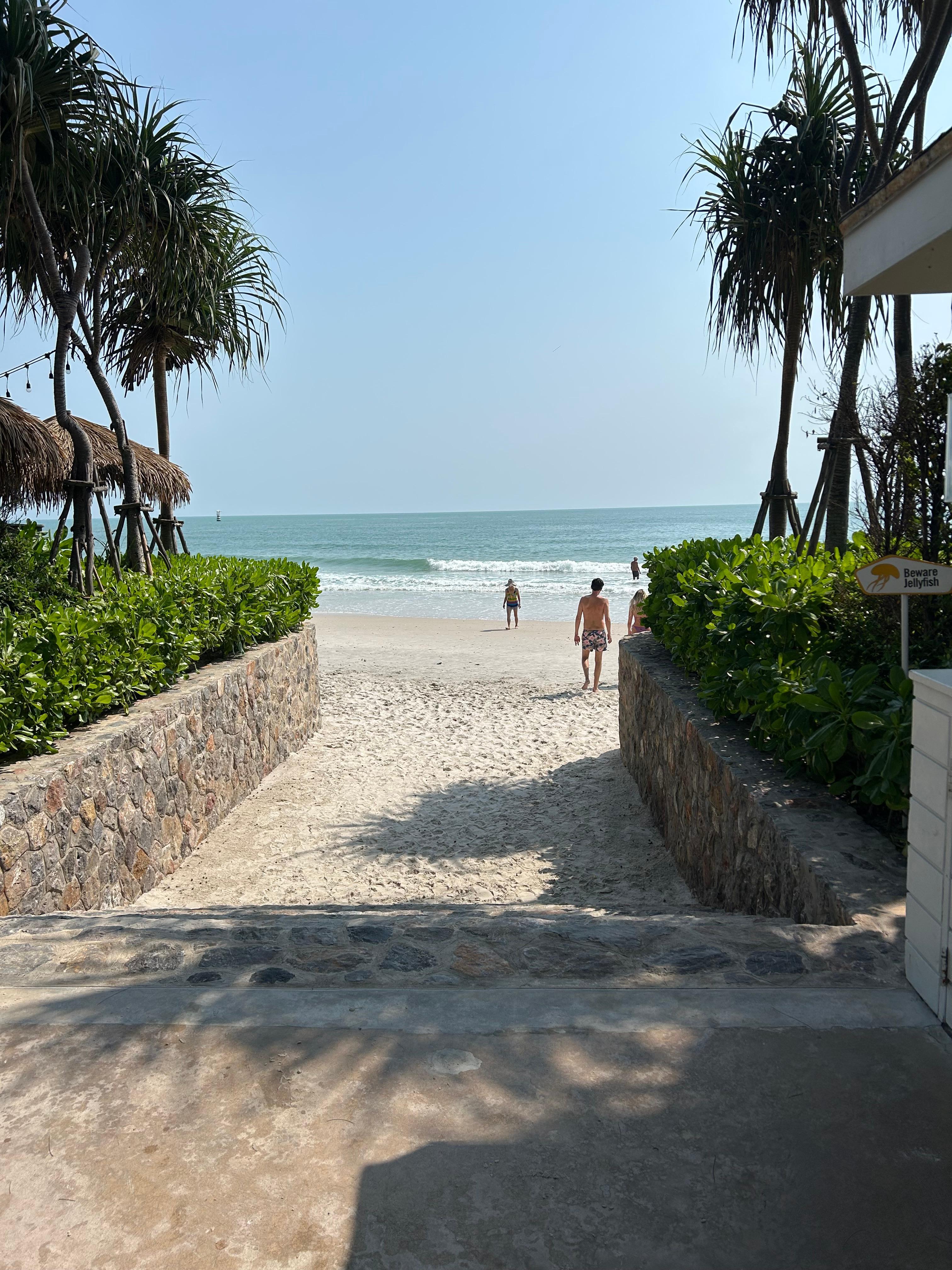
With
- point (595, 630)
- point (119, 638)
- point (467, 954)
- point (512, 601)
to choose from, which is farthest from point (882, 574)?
point (512, 601)

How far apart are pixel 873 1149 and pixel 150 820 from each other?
14.2 feet

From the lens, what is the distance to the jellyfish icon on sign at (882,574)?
3.05m

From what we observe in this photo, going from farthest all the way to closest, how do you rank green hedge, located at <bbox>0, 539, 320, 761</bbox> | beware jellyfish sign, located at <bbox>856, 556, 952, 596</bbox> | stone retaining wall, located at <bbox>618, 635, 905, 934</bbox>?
green hedge, located at <bbox>0, 539, 320, 761</bbox>
beware jellyfish sign, located at <bbox>856, 556, 952, 596</bbox>
stone retaining wall, located at <bbox>618, 635, 905, 934</bbox>

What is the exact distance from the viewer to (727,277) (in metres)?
8.95

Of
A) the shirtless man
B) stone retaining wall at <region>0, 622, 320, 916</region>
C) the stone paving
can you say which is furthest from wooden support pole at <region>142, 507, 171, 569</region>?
the stone paving

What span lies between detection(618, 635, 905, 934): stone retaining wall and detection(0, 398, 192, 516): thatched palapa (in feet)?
19.1

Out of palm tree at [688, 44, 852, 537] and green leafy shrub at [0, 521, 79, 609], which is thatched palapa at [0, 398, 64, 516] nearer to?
green leafy shrub at [0, 521, 79, 609]

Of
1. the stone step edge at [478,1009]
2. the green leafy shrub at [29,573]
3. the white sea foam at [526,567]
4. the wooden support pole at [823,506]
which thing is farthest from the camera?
the white sea foam at [526,567]

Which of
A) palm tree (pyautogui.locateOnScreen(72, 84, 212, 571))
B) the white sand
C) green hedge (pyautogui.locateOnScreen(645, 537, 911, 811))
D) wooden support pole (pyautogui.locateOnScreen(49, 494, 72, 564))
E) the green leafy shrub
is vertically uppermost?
palm tree (pyautogui.locateOnScreen(72, 84, 212, 571))

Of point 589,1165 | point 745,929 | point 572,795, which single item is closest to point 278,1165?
point 589,1165

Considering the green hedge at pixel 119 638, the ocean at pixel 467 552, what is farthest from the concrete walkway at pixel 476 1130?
the ocean at pixel 467 552

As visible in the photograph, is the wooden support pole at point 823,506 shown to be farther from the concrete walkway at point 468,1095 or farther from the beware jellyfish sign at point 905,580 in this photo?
the concrete walkway at point 468,1095

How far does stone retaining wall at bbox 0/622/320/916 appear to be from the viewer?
3848 millimetres

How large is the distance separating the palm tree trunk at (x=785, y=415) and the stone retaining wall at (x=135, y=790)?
532cm
